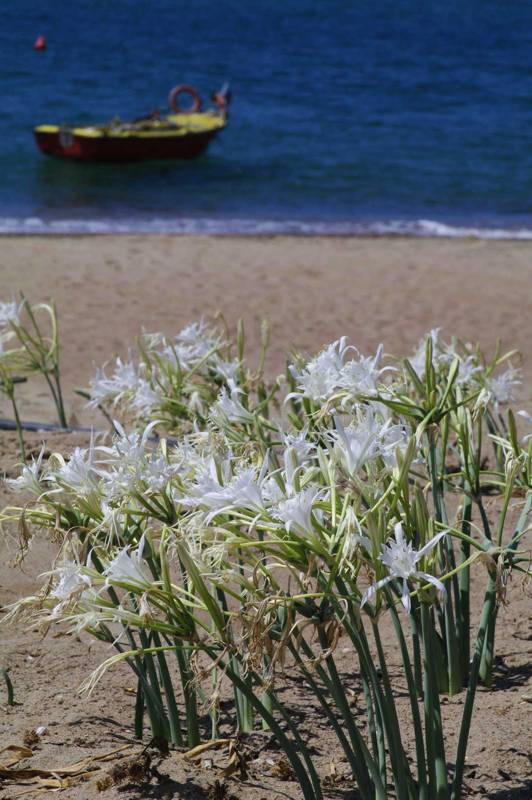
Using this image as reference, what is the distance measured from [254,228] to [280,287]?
3.98 m

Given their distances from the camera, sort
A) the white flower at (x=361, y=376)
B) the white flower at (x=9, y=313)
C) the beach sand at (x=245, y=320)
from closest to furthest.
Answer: the white flower at (x=361, y=376) → the beach sand at (x=245, y=320) → the white flower at (x=9, y=313)

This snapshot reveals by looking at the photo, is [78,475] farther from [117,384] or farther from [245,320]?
[245,320]

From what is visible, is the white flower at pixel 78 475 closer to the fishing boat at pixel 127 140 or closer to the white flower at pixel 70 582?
the white flower at pixel 70 582

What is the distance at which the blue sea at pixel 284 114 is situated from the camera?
55.3 ft

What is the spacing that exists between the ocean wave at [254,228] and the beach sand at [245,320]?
70 cm

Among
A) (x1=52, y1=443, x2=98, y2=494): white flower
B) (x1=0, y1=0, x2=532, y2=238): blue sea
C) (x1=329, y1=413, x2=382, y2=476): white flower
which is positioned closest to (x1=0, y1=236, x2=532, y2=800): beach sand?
(x1=52, y1=443, x2=98, y2=494): white flower

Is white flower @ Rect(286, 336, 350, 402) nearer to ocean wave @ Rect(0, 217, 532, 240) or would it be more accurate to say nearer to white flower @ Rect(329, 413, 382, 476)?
white flower @ Rect(329, 413, 382, 476)

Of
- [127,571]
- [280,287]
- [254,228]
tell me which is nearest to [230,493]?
[127,571]

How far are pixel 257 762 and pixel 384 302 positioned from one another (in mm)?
8838

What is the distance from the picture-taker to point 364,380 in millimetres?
2543

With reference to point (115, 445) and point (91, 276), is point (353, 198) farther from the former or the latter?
point (115, 445)

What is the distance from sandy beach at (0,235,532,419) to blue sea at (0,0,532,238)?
1.53m

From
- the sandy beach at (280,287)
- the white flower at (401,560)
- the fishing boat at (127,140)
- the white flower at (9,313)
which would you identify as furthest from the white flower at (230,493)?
the fishing boat at (127,140)

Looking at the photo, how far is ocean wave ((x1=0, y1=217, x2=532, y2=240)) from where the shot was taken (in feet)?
49.3
